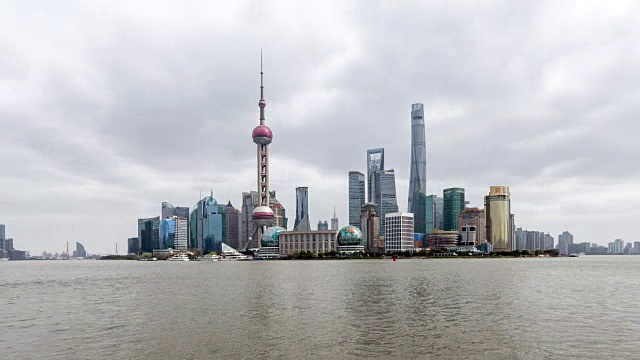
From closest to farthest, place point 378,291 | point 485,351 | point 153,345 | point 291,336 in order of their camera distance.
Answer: point 485,351 < point 153,345 < point 291,336 < point 378,291

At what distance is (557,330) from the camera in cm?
5081

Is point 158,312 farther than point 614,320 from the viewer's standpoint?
Yes

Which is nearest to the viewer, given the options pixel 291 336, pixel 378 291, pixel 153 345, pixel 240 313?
pixel 153 345

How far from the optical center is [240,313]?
6512 cm

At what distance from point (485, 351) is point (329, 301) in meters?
38.4

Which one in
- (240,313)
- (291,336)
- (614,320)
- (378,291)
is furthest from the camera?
(378,291)

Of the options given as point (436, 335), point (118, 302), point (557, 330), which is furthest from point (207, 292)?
point (557, 330)

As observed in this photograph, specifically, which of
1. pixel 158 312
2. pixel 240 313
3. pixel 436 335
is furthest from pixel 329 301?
pixel 436 335

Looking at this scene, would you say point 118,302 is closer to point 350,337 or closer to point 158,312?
point 158,312

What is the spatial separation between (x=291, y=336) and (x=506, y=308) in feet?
112

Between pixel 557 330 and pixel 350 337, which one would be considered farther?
pixel 557 330

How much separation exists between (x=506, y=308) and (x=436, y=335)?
23.9 meters

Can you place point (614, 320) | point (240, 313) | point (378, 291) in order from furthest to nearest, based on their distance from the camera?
point (378, 291) < point (240, 313) < point (614, 320)

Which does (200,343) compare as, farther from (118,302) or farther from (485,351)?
(118,302)
